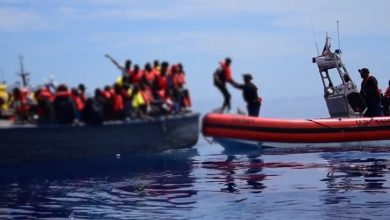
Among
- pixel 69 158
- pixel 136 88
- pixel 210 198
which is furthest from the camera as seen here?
pixel 136 88

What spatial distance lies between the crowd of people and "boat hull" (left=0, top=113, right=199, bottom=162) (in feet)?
1.38

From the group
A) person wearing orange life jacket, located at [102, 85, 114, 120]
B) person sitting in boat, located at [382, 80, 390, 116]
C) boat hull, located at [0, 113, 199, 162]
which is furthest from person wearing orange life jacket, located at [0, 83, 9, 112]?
person sitting in boat, located at [382, 80, 390, 116]

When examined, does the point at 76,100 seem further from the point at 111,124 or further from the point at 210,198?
the point at 210,198

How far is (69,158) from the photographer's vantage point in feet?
66.5

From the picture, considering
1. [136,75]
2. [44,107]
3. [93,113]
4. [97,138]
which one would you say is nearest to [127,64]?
[136,75]

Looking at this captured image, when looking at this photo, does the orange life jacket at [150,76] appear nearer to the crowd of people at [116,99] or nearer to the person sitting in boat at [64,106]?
the crowd of people at [116,99]

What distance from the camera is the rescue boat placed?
21641 millimetres

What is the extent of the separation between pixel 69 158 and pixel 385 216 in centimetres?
1239

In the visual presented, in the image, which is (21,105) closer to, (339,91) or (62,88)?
(62,88)

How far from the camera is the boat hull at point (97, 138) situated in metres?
19.3

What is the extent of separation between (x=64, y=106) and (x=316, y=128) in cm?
991

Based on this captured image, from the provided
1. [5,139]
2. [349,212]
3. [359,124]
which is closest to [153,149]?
[5,139]

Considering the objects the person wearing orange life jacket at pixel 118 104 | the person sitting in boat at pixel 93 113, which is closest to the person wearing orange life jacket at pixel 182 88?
the person wearing orange life jacket at pixel 118 104

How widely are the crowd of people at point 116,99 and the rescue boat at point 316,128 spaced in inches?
82.4
